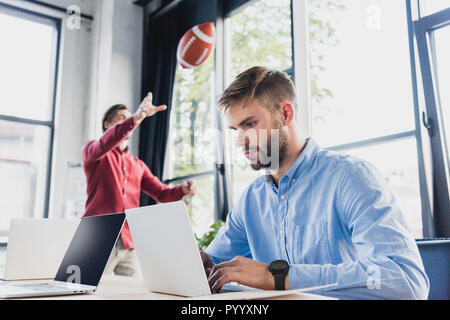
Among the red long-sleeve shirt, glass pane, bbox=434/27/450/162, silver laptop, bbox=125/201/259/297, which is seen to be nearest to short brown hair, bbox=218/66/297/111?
silver laptop, bbox=125/201/259/297

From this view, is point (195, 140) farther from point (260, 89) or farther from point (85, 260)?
point (85, 260)

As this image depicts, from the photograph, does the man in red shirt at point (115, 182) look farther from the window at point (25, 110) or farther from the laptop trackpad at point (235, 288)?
the laptop trackpad at point (235, 288)

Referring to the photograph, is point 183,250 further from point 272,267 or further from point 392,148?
point 392,148

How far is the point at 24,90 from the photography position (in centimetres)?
423

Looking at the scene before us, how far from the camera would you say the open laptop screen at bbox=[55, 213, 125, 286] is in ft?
3.27

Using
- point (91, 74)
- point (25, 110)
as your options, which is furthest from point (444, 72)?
point (25, 110)

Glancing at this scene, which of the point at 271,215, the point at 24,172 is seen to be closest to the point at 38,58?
the point at 24,172

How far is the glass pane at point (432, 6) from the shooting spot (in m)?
2.09

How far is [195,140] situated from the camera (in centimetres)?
362

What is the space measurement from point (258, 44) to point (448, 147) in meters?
1.63

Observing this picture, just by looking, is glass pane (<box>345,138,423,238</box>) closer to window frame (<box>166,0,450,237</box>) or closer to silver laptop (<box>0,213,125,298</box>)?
window frame (<box>166,0,450,237</box>)

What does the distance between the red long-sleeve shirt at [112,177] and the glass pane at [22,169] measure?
165 cm

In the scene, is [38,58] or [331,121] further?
[38,58]

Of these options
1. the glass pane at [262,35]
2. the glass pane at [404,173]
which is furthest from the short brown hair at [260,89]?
the glass pane at [262,35]
